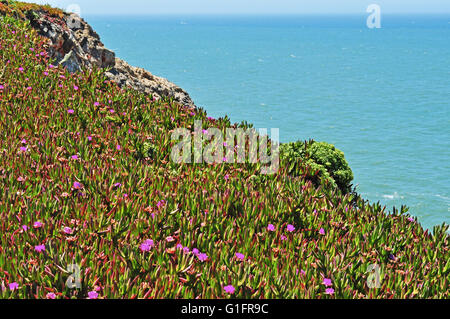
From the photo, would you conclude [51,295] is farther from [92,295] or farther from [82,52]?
[82,52]

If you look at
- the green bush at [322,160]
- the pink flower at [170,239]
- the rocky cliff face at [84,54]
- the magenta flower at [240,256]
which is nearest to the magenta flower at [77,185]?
the pink flower at [170,239]

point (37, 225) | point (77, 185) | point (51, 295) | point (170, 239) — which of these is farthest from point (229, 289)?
point (77, 185)

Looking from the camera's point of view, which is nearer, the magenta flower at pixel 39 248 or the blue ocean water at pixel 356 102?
the magenta flower at pixel 39 248

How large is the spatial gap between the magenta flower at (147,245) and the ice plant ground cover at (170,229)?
2 centimetres

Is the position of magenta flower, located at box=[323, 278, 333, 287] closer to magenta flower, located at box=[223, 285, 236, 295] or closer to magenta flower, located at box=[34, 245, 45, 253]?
magenta flower, located at box=[223, 285, 236, 295]

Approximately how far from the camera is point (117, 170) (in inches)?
288

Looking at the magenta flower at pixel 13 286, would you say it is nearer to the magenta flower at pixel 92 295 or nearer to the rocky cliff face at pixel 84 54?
the magenta flower at pixel 92 295

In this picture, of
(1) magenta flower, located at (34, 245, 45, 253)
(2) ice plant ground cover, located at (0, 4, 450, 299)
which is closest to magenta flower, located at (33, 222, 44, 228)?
(2) ice plant ground cover, located at (0, 4, 450, 299)

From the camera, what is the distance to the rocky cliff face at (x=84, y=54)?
16266 millimetres

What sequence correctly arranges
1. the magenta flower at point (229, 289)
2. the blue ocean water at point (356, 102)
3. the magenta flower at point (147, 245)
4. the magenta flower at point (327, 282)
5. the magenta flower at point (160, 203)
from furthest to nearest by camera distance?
the blue ocean water at point (356, 102), the magenta flower at point (160, 203), the magenta flower at point (147, 245), the magenta flower at point (327, 282), the magenta flower at point (229, 289)

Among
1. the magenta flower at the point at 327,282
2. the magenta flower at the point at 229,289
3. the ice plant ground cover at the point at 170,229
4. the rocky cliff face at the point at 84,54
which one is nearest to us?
the magenta flower at the point at 229,289

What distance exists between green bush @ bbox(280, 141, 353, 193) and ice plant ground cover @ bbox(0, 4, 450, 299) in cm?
161
